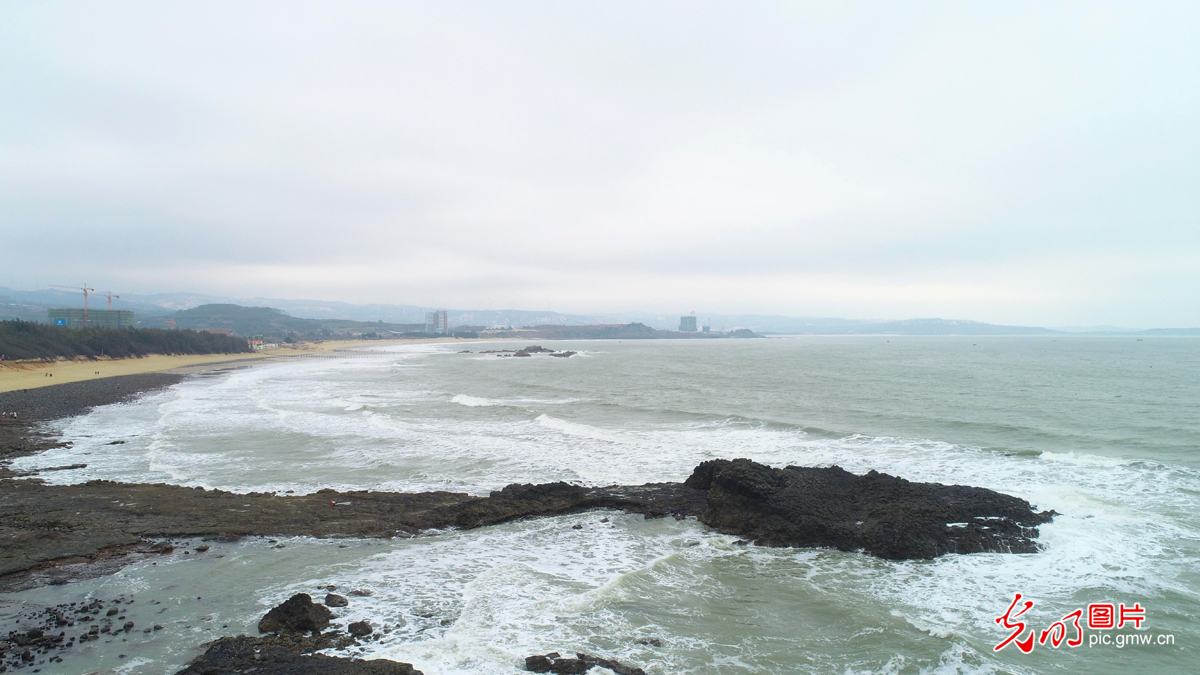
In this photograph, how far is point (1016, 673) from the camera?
6.57 metres

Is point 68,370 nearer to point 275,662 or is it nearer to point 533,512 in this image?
point 533,512

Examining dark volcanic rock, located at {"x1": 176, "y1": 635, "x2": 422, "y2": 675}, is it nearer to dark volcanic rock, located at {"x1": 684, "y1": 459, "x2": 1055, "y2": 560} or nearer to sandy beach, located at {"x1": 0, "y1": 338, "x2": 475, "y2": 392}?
dark volcanic rock, located at {"x1": 684, "y1": 459, "x2": 1055, "y2": 560}

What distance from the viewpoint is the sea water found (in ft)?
22.5

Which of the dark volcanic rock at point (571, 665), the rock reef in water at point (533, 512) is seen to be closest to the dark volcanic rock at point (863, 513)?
the rock reef in water at point (533, 512)

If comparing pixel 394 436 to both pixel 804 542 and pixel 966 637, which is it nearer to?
pixel 804 542

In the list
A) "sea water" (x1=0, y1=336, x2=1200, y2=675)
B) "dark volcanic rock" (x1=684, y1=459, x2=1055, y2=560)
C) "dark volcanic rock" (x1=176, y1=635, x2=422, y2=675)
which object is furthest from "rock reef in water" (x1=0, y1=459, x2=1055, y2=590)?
"dark volcanic rock" (x1=176, y1=635, x2=422, y2=675)

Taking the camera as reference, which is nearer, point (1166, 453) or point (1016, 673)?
point (1016, 673)

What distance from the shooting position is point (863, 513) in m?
11.1

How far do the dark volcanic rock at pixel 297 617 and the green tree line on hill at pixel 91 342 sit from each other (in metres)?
60.0

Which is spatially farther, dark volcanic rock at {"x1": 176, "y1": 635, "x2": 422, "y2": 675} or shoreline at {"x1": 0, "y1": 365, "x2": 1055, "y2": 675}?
shoreline at {"x1": 0, "y1": 365, "x2": 1055, "y2": 675}

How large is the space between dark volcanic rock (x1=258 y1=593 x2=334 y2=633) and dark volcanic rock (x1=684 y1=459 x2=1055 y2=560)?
6999mm

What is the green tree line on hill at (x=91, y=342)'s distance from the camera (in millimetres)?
51312

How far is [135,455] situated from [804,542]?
18853mm

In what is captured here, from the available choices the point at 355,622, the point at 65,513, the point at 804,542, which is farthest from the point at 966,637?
the point at 65,513
